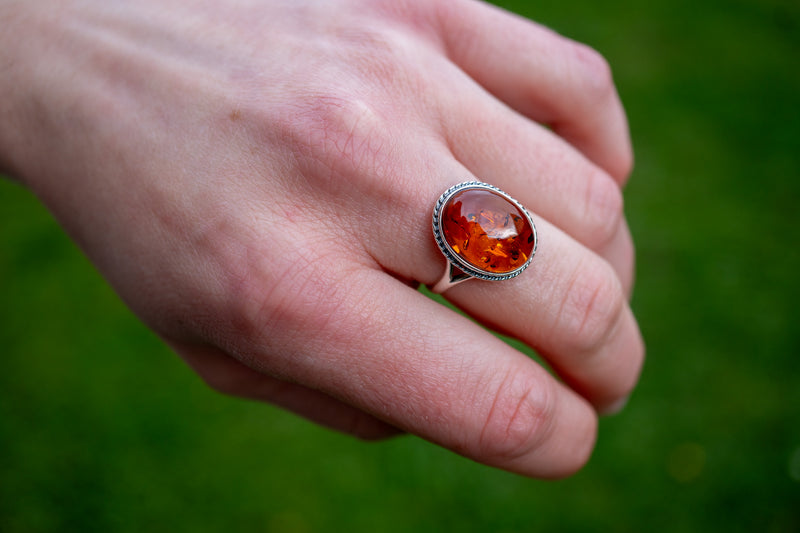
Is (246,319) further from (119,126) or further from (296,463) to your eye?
(296,463)

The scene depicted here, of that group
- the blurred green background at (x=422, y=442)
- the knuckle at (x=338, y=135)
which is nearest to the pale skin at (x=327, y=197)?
the knuckle at (x=338, y=135)

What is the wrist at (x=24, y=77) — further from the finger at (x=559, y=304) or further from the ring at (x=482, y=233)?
the finger at (x=559, y=304)


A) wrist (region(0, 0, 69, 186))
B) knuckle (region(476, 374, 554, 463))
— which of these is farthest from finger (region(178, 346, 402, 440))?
wrist (region(0, 0, 69, 186))

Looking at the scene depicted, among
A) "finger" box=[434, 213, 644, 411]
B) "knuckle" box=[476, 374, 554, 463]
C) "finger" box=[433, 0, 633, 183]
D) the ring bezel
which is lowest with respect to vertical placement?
"knuckle" box=[476, 374, 554, 463]

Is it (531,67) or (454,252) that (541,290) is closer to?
(454,252)

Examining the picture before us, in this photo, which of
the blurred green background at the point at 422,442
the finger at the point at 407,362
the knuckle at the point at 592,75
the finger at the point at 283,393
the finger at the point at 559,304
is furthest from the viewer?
the blurred green background at the point at 422,442

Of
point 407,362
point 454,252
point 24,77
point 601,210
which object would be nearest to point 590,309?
point 601,210

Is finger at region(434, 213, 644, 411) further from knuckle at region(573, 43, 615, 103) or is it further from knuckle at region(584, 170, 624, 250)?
knuckle at region(573, 43, 615, 103)
